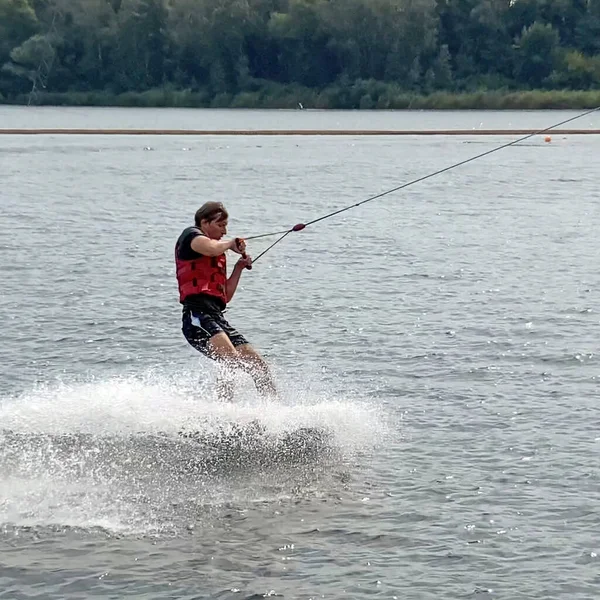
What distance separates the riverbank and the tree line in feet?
0.49

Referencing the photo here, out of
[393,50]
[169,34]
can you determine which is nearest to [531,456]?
[393,50]

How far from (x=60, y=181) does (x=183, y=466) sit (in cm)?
3134

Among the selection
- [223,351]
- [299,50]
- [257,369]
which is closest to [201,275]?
[223,351]

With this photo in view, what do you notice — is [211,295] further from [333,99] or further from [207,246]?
[333,99]

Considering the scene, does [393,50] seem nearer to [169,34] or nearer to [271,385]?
[169,34]

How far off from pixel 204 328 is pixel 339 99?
77.6 metres

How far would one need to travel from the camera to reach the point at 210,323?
415 inches

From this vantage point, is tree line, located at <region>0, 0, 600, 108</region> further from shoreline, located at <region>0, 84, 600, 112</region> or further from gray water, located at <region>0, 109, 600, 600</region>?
gray water, located at <region>0, 109, 600, 600</region>

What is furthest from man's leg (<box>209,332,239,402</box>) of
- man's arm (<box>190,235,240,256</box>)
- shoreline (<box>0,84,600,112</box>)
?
shoreline (<box>0,84,600,112</box>)

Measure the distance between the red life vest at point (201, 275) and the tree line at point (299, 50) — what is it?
7457 centimetres

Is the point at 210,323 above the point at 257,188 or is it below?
above

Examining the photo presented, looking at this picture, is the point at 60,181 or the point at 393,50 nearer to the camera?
the point at 60,181

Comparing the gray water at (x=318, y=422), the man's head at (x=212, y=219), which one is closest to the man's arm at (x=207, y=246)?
the man's head at (x=212, y=219)

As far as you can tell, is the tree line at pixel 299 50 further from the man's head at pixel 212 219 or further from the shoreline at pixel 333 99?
the man's head at pixel 212 219
